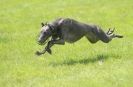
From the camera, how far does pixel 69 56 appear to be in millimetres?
19859

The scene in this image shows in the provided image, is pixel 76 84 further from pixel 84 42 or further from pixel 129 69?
pixel 84 42

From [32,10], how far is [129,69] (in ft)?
83.9

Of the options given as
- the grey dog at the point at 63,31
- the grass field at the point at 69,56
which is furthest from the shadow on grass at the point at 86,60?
the grey dog at the point at 63,31

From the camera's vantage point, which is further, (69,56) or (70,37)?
(69,56)

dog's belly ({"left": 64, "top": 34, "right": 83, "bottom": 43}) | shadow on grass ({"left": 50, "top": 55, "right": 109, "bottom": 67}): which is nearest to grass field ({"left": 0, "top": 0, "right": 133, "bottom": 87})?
shadow on grass ({"left": 50, "top": 55, "right": 109, "bottom": 67})

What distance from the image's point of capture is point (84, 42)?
23.4m

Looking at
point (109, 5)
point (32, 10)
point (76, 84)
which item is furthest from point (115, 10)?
point (76, 84)

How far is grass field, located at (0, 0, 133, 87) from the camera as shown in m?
14.8

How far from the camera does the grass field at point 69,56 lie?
14.8m

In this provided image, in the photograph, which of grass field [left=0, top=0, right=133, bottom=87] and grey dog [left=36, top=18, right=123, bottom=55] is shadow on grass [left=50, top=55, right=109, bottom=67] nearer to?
grass field [left=0, top=0, right=133, bottom=87]

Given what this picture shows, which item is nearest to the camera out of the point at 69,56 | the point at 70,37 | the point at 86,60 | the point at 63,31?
the point at 63,31

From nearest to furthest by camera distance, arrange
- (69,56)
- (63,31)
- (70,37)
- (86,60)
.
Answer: (63,31)
(70,37)
(86,60)
(69,56)

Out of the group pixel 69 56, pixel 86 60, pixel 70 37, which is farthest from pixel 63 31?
pixel 69 56

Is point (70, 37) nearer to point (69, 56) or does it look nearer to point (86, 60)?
point (86, 60)
